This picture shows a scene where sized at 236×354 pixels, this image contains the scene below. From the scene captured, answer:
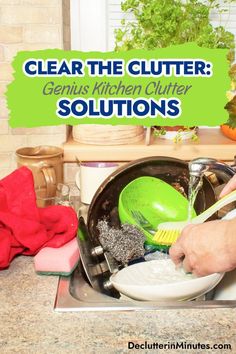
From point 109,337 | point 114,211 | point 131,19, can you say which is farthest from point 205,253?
point 131,19

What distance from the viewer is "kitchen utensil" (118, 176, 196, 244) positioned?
3.49 feet

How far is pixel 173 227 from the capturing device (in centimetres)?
98

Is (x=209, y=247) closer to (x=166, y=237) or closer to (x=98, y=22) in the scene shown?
(x=166, y=237)

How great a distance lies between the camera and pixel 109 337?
0.66m

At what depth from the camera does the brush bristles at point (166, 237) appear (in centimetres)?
93

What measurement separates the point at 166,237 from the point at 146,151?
47 cm

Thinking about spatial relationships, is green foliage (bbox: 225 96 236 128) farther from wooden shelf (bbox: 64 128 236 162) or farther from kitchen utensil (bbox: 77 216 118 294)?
kitchen utensil (bbox: 77 216 118 294)

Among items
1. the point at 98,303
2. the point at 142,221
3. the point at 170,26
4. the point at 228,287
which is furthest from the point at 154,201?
the point at 170,26

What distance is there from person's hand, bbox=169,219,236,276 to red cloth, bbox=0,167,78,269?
249mm

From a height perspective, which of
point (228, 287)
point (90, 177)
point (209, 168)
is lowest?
point (228, 287)

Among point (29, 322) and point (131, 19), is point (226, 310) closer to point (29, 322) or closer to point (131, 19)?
point (29, 322)

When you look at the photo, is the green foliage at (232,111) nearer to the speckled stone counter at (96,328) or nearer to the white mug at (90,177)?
the white mug at (90,177)

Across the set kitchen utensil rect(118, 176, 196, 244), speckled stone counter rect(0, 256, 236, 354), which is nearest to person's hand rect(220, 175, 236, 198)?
kitchen utensil rect(118, 176, 196, 244)

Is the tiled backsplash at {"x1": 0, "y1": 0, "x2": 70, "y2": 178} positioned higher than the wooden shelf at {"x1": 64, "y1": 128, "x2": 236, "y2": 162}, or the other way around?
the tiled backsplash at {"x1": 0, "y1": 0, "x2": 70, "y2": 178}
